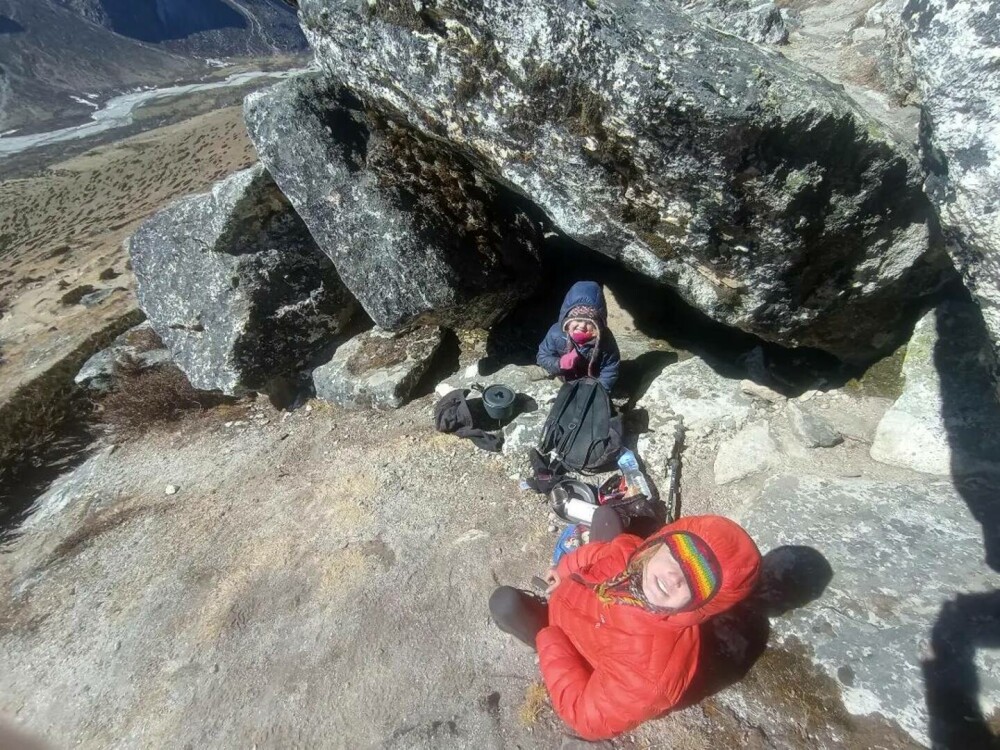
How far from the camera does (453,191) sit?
7695mm

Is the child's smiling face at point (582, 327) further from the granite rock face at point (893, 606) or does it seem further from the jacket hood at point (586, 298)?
the granite rock face at point (893, 606)

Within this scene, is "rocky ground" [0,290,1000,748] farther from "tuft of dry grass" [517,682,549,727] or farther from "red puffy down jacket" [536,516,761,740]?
"red puffy down jacket" [536,516,761,740]

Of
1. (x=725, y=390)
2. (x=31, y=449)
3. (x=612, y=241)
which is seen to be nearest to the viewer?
(x=612, y=241)

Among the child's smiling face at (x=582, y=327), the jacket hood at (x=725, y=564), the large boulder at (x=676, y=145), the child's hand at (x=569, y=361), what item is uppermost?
the large boulder at (x=676, y=145)

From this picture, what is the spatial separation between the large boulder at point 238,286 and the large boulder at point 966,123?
7683mm

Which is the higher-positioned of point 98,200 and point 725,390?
point 725,390

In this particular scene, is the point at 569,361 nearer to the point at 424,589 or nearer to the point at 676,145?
the point at 676,145

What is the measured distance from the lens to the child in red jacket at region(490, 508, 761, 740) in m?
3.49

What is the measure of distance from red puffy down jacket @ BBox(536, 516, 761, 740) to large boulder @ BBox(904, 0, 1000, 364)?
265 centimetres

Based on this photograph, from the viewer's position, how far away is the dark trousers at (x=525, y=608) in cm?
487

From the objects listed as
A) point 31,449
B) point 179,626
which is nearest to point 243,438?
point 179,626

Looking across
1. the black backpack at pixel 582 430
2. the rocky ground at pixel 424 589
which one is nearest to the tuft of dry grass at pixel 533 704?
the rocky ground at pixel 424 589

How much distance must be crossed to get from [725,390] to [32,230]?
39.7 meters

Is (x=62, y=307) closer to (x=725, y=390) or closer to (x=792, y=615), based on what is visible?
(x=725, y=390)
